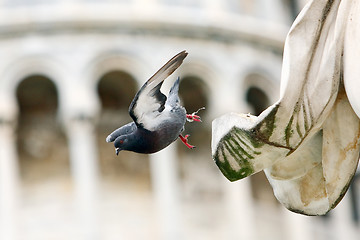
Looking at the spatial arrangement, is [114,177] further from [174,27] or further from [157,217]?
[174,27]

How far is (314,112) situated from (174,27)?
82.2 feet

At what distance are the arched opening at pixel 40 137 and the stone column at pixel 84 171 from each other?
48 centimetres

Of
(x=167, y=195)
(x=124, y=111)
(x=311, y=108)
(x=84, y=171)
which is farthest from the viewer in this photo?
(x=167, y=195)

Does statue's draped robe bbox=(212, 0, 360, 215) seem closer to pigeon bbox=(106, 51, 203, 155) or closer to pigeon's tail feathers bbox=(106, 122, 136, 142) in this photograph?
pigeon bbox=(106, 51, 203, 155)

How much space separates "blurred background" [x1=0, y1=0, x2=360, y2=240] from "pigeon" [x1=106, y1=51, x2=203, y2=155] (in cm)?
2407

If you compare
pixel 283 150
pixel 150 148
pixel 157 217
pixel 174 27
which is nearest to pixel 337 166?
pixel 283 150

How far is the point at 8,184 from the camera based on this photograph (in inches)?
1177

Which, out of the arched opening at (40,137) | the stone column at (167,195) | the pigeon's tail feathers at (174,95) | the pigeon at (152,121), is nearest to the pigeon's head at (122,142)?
the pigeon at (152,121)

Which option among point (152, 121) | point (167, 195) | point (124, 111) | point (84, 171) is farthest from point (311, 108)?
point (167, 195)

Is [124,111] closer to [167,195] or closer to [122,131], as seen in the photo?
[167,195]

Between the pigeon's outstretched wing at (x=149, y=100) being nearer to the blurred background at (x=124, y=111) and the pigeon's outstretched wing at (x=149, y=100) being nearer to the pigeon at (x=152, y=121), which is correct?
the pigeon at (x=152, y=121)

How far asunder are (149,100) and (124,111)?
26.4 meters

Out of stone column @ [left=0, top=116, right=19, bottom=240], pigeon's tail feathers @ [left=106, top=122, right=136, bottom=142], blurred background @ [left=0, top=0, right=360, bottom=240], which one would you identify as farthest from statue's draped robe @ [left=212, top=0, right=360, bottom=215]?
stone column @ [left=0, top=116, right=19, bottom=240]

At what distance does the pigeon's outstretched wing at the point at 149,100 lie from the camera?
464 cm
